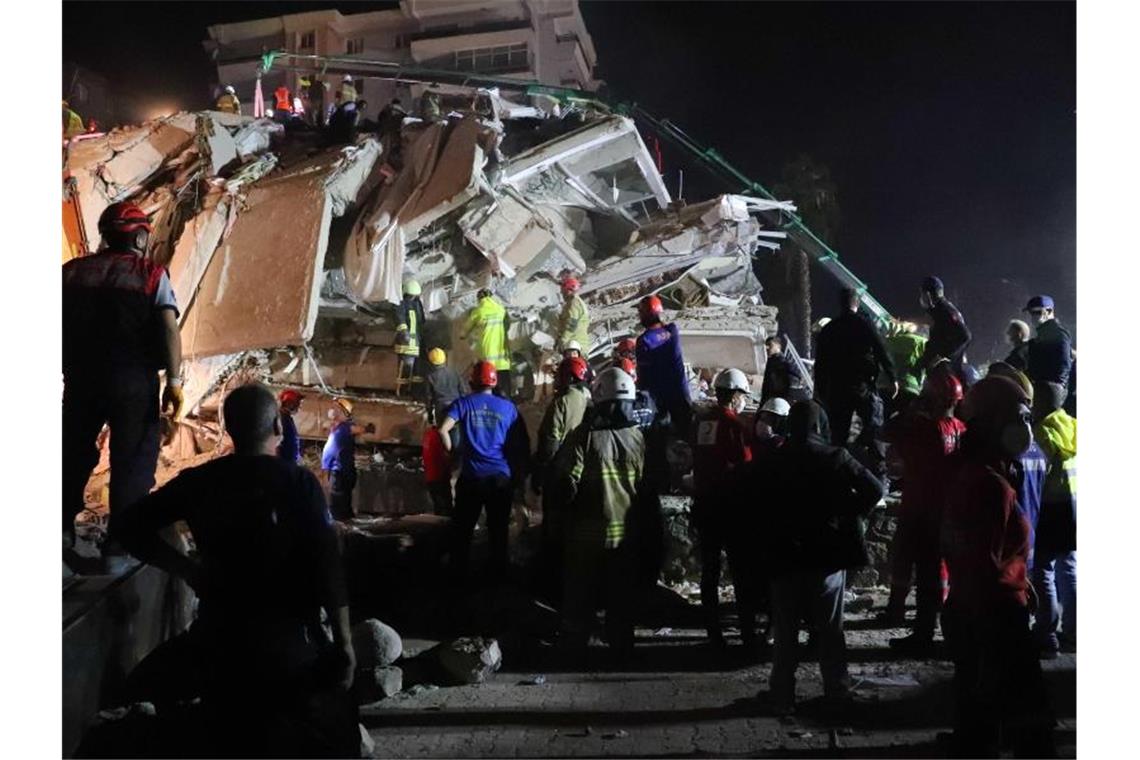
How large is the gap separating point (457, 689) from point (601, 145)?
8794 mm

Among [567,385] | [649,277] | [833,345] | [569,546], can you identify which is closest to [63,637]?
[569,546]

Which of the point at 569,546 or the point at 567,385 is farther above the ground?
the point at 567,385

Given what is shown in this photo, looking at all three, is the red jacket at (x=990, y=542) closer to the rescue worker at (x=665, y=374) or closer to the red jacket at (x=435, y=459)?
the rescue worker at (x=665, y=374)

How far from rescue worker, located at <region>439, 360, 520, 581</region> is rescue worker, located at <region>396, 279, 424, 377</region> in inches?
147

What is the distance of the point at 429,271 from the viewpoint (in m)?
10.4

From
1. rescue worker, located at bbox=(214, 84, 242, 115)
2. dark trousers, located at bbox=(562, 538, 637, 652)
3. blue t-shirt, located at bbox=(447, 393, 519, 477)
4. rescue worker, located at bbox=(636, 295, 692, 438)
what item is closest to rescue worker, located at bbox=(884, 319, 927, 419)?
rescue worker, located at bbox=(636, 295, 692, 438)

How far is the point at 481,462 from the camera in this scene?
17.4 feet

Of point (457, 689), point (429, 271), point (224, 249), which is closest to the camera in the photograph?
point (457, 689)

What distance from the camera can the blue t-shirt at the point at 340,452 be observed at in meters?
7.37

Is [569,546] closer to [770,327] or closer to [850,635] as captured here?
[850,635]

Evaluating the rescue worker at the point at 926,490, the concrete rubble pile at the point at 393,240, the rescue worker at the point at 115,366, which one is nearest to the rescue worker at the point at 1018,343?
the rescue worker at the point at 926,490

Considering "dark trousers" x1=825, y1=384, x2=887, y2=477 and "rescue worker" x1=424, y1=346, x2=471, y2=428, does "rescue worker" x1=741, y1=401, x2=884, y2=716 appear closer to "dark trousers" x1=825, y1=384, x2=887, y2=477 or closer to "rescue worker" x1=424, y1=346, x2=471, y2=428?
"dark trousers" x1=825, y1=384, x2=887, y2=477

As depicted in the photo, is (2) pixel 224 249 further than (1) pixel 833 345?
Yes

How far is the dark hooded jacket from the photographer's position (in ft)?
12.2
